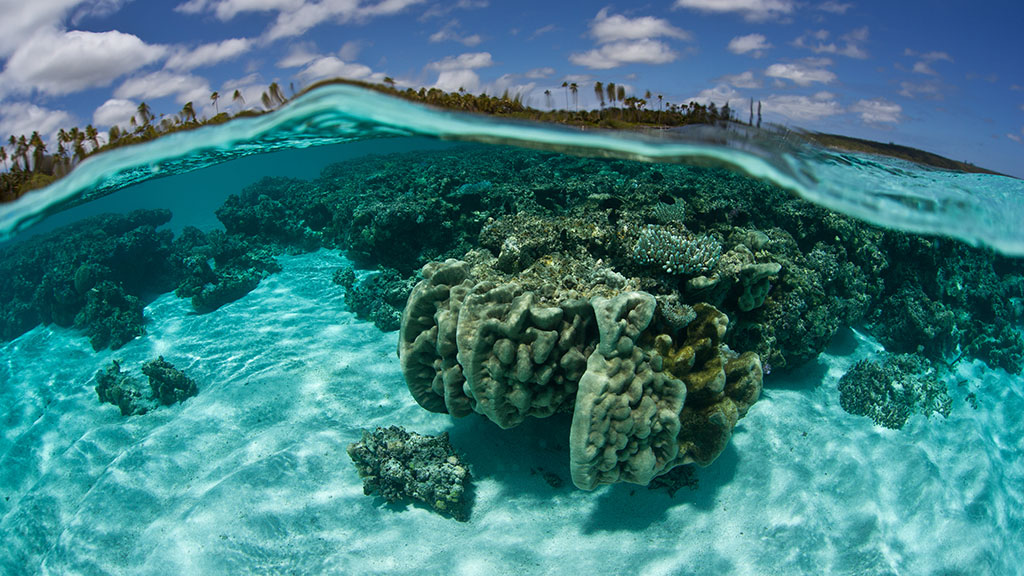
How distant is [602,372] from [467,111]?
7009 millimetres

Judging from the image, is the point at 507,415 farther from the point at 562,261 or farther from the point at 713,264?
the point at 713,264

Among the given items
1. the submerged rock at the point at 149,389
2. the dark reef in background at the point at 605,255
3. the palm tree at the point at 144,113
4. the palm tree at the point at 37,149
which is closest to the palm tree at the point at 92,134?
the palm tree at the point at 37,149

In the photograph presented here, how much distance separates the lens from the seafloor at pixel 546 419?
539cm

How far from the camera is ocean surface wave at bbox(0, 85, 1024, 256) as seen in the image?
8.70 meters

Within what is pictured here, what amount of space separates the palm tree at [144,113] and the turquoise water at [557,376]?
142 cm

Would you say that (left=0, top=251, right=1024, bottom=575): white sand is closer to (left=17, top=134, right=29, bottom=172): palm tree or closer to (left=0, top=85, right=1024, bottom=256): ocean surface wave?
(left=0, top=85, right=1024, bottom=256): ocean surface wave

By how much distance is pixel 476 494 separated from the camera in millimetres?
5816

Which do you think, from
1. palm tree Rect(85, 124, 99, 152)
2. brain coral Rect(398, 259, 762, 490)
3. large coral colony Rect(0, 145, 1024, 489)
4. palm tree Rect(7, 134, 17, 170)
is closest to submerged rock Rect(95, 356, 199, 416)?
large coral colony Rect(0, 145, 1024, 489)

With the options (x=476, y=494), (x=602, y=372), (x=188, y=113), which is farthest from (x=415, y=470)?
(x=188, y=113)

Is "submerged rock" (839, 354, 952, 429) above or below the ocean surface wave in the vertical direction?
below

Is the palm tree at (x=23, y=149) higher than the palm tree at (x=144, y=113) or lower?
lower

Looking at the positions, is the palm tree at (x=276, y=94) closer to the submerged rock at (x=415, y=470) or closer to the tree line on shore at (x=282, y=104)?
the tree line on shore at (x=282, y=104)

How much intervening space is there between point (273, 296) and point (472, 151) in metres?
11.0

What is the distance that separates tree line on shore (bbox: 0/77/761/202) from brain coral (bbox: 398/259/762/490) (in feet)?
16.1
